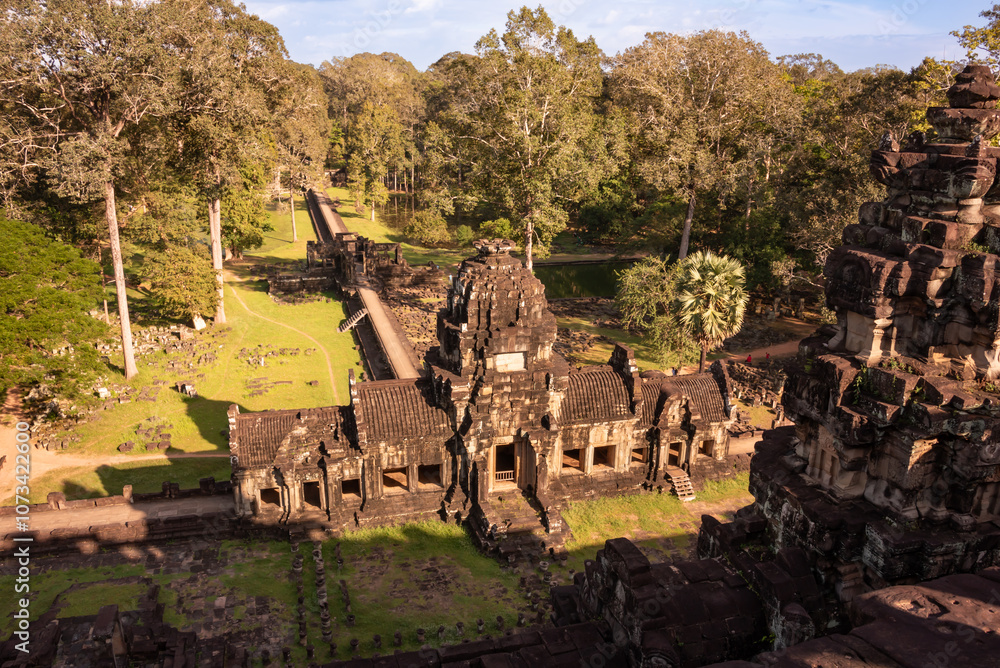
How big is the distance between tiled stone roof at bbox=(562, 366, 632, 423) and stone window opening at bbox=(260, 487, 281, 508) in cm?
1079

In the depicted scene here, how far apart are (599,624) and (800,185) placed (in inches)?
1747

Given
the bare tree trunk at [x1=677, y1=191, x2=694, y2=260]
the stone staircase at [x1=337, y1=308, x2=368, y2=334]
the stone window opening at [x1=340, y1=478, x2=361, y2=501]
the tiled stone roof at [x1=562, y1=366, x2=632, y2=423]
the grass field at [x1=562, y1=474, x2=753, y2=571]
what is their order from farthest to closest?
the bare tree trunk at [x1=677, y1=191, x2=694, y2=260] < the stone staircase at [x1=337, y1=308, x2=368, y2=334] < the tiled stone roof at [x1=562, y1=366, x2=632, y2=423] < the stone window opening at [x1=340, y1=478, x2=361, y2=501] < the grass field at [x1=562, y1=474, x2=753, y2=571]

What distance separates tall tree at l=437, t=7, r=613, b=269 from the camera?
43.6 meters

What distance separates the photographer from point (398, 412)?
24.6 meters

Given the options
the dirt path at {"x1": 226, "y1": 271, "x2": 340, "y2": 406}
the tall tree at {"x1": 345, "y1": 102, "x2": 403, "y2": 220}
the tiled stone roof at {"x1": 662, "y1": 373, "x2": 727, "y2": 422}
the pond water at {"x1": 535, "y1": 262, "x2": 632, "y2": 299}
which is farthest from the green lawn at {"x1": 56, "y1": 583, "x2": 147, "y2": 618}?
the tall tree at {"x1": 345, "y1": 102, "x2": 403, "y2": 220}

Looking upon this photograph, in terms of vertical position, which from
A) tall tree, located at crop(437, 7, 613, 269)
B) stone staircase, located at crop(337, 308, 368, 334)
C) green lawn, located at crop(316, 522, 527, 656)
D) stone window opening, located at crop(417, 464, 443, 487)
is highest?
tall tree, located at crop(437, 7, 613, 269)

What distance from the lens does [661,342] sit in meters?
38.3

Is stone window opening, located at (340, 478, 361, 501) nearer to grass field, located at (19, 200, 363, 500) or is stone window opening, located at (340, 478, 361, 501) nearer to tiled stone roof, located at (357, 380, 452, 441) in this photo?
tiled stone roof, located at (357, 380, 452, 441)

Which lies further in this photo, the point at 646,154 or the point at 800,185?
the point at 646,154

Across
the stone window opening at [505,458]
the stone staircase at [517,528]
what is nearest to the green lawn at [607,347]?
the stone window opening at [505,458]

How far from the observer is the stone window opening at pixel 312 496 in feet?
80.1

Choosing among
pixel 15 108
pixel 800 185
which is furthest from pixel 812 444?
pixel 800 185

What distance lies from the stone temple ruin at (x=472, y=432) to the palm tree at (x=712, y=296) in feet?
23.1

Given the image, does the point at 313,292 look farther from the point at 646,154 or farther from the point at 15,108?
the point at 646,154
